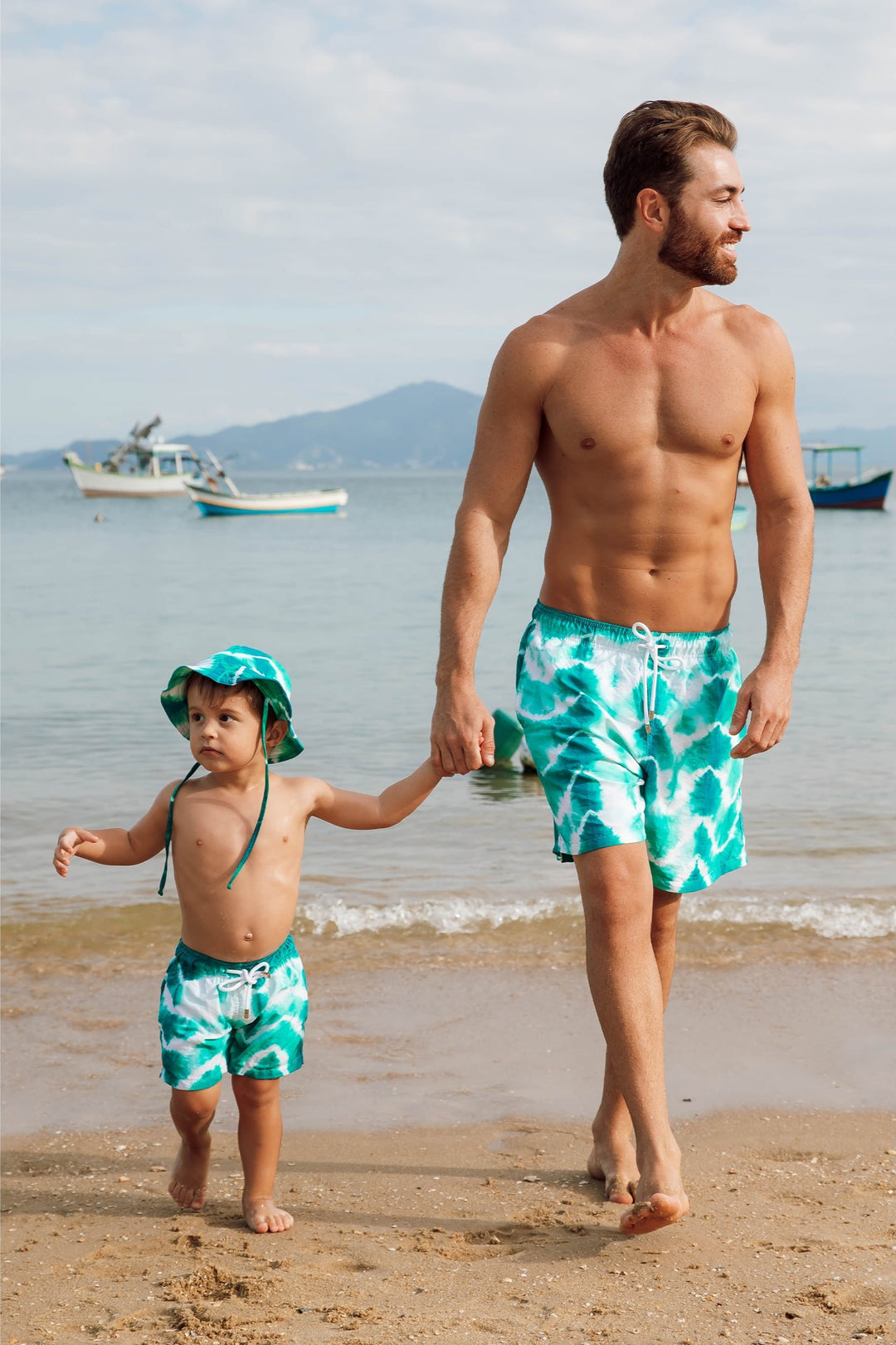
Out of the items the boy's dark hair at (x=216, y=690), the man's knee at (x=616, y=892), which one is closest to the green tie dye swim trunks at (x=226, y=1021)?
the boy's dark hair at (x=216, y=690)

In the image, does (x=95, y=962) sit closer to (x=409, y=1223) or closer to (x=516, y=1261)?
(x=409, y=1223)

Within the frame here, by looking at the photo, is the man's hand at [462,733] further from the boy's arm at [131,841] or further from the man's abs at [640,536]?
the boy's arm at [131,841]

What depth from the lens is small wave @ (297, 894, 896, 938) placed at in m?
5.80

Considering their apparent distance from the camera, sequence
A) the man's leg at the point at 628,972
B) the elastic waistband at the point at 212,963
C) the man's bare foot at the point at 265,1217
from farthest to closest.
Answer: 1. the elastic waistband at the point at 212,963
2. the man's bare foot at the point at 265,1217
3. the man's leg at the point at 628,972

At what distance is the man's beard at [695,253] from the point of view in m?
3.02

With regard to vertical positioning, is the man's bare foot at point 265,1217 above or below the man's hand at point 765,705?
below

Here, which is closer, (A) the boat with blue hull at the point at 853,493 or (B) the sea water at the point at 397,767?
(B) the sea water at the point at 397,767

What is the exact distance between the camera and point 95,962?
18.5 ft

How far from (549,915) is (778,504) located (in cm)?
319

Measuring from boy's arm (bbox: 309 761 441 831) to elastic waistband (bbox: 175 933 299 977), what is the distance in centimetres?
37

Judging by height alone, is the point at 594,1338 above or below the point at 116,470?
below

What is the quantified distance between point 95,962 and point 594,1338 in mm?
3511

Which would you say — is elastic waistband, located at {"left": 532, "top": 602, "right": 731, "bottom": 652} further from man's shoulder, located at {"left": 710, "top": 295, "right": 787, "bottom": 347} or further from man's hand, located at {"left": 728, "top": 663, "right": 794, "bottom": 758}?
man's shoulder, located at {"left": 710, "top": 295, "right": 787, "bottom": 347}

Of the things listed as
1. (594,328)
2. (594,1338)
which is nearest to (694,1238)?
(594,1338)
